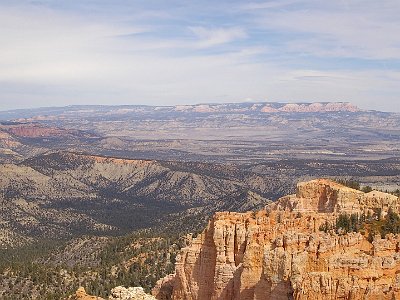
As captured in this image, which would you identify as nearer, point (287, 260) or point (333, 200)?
point (287, 260)

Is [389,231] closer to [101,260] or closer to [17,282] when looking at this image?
[17,282]

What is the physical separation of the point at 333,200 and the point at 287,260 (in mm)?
27214

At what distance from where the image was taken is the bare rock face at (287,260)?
45.4 meters

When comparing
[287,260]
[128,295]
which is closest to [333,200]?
[287,260]

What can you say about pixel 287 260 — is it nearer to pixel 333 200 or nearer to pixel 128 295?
pixel 128 295

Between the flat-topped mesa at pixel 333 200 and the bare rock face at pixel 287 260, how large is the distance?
0.56 ft

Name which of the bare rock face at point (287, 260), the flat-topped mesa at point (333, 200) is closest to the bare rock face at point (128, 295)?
the bare rock face at point (287, 260)

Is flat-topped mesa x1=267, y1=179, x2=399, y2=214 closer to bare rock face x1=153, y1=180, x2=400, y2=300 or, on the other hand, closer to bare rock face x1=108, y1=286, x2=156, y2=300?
bare rock face x1=153, y1=180, x2=400, y2=300

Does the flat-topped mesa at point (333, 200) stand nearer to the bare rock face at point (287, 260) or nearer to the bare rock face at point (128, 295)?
the bare rock face at point (287, 260)

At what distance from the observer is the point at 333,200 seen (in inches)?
2862

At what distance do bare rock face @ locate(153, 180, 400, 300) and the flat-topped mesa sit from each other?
A: 0.17m

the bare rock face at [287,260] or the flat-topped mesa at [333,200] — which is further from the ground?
the flat-topped mesa at [333,200]

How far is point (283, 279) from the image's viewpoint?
47688 mm

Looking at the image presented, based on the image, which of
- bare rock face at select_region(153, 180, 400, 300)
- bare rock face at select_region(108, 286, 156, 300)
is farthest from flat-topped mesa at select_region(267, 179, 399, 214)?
bare rock face at select_region(108, 286, 156, 300)
